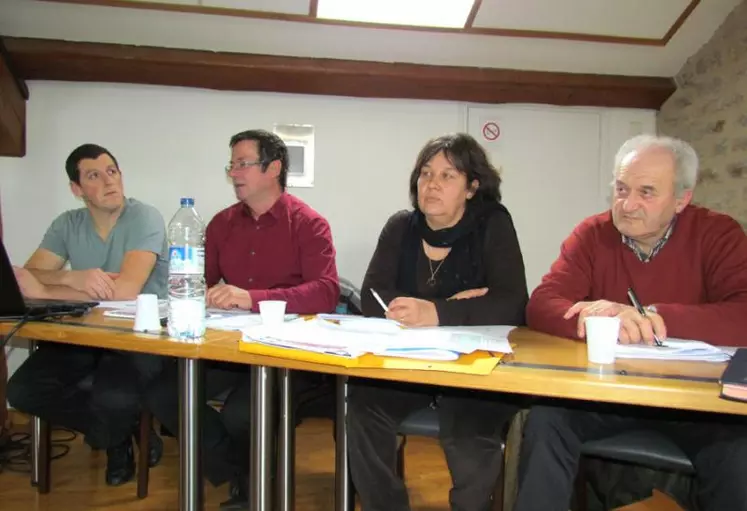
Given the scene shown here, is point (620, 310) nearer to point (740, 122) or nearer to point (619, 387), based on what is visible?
point (619, 387)

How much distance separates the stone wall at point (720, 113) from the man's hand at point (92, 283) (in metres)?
2.58

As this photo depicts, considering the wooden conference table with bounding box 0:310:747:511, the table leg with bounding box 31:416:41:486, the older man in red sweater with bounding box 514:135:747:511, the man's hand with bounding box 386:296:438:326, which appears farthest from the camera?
the table leg with bounding box 31:416:41:486

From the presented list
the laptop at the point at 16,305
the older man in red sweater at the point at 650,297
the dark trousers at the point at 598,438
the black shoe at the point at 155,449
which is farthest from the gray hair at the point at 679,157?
the black shoe at the point at 155,449

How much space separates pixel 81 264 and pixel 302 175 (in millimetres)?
1155

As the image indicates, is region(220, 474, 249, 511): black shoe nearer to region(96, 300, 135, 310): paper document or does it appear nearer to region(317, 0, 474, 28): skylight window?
region(96, 300, 135, 310): paper document

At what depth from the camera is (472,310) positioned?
5.14ft

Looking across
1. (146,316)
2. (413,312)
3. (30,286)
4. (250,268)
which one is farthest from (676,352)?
(30,286)

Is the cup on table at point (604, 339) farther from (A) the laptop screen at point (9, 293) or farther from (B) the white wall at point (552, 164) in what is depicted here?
(B) the white wall at point (552, 164)

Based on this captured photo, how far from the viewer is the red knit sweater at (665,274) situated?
4.59ft

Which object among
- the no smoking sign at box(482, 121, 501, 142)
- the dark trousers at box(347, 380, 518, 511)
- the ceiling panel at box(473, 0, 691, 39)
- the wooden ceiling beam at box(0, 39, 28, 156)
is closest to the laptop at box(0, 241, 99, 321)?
the dark trousers at box(347, 380, 518, 511)

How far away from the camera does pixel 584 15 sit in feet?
8.59

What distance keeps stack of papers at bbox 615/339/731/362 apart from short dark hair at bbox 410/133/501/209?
31.4 inches

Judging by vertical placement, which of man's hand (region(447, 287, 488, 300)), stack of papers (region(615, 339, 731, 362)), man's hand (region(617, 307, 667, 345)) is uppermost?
man's hand (region(447, 287, 488, 300))

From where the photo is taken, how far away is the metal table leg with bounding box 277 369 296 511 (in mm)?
1394
